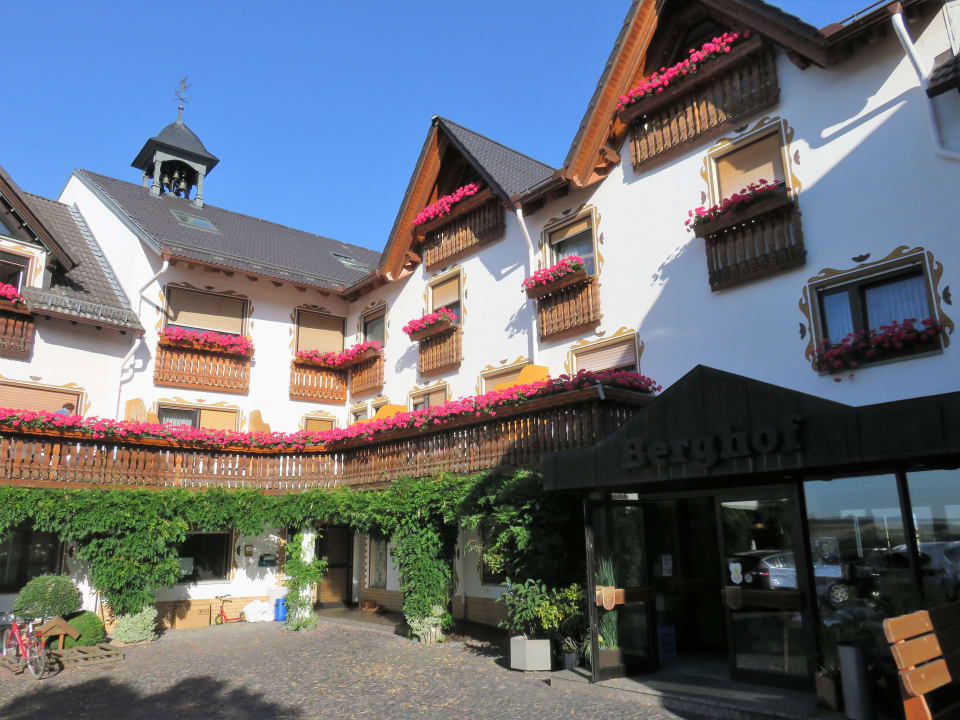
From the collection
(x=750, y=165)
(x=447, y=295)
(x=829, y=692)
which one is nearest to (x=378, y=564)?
(x=447, y=295)

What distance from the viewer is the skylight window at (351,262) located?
26097 millimetres

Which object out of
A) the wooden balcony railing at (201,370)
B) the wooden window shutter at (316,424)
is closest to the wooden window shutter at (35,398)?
the wooden balcony railing at (201,370)

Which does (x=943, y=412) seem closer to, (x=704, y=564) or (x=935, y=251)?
(x=935, y=251)

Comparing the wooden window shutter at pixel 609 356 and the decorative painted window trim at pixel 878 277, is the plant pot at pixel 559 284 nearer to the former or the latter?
the wooden window shutter at pixel 609 356

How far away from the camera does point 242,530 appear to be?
54.1 feet

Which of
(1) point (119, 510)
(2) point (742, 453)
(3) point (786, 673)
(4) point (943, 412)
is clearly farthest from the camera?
(1) point (119, 510)

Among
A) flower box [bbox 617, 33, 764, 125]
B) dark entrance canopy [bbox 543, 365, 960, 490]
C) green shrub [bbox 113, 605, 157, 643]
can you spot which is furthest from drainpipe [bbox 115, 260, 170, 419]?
dark entrance canopy [bbox 543, 365, 960, 490]

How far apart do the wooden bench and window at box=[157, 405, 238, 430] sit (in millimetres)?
16621

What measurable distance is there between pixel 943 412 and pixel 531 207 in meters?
10.7

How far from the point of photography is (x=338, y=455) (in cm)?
1748

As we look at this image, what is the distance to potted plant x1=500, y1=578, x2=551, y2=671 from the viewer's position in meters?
10.4

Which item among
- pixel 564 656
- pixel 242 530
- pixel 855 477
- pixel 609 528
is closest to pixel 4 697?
pixel 242 530

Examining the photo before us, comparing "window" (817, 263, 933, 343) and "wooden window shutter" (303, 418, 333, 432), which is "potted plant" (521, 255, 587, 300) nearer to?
"window" (817, 263, 933, 343)

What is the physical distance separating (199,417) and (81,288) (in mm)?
4417
